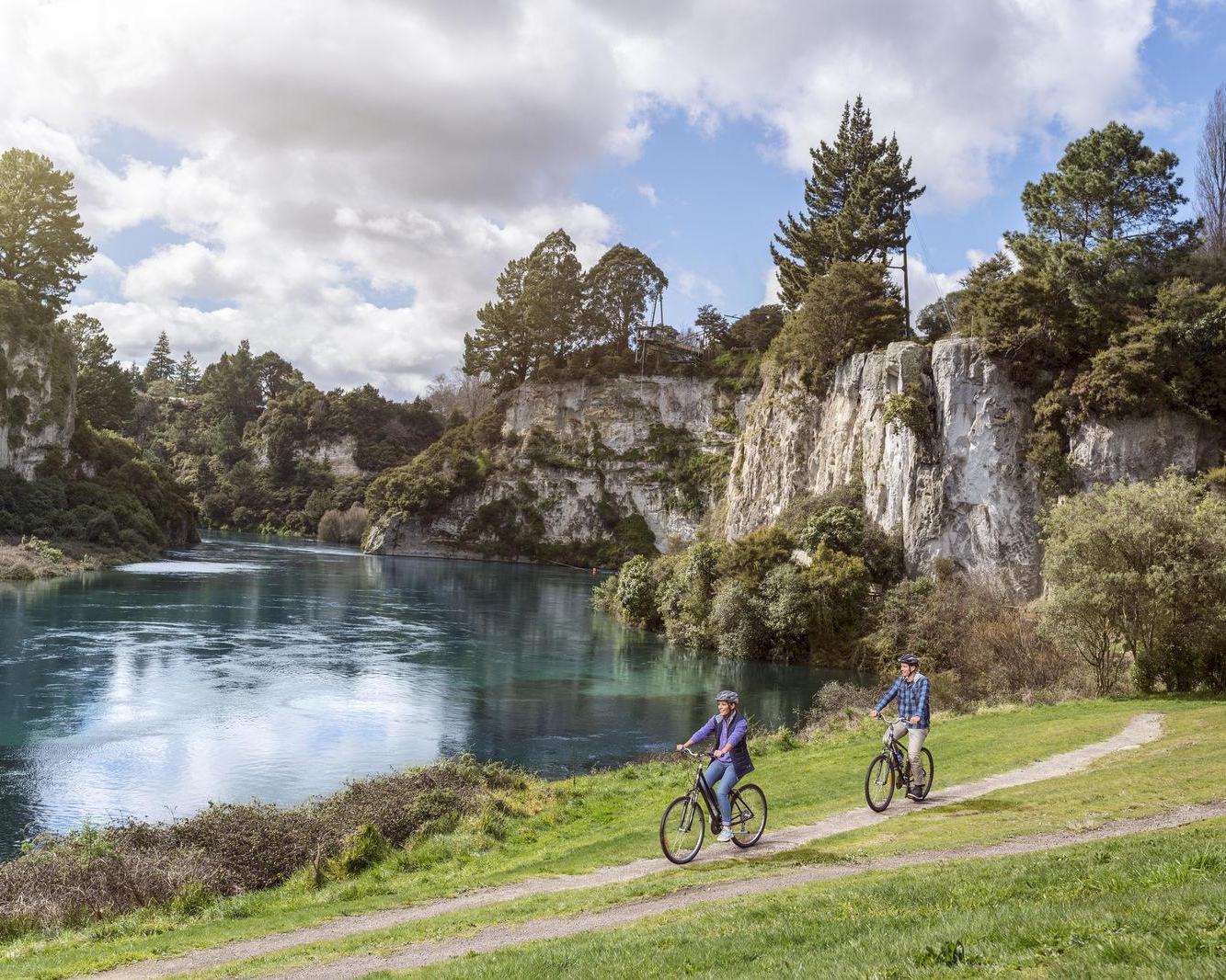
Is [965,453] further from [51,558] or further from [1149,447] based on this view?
[51,558]

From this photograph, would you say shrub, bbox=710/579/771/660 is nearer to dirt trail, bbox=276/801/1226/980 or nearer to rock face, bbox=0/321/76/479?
dirt trail, bbox=276/801/1226/980

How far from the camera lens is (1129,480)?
41.2 metres

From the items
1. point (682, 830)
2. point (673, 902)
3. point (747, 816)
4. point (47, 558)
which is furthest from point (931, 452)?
point (47, 558)

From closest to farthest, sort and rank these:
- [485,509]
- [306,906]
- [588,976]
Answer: [588,976], [306,906], [485,509]

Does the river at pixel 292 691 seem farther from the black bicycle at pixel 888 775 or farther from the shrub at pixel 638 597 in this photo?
the black bicycle at pixel 888 775

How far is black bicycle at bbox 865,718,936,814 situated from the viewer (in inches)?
577

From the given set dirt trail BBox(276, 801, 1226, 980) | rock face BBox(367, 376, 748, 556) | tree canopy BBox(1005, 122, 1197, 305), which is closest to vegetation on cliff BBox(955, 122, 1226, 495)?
tree canopy BBox(1005, 122, 1197, 305)

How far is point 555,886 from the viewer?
41.7ft

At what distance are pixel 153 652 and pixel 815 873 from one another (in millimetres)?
36561

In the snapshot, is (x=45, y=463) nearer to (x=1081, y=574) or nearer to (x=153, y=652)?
(x=153, y=652)

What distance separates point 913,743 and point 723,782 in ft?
13.6

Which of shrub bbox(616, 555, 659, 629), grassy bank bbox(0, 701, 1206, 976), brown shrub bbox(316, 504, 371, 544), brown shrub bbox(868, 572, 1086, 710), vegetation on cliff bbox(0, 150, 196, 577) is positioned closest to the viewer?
grassy bank bbox(0, 701, 1206, 976)

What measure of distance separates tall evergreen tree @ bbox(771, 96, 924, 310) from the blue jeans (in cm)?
5624

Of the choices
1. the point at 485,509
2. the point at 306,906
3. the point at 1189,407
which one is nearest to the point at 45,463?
the point at 485,509
